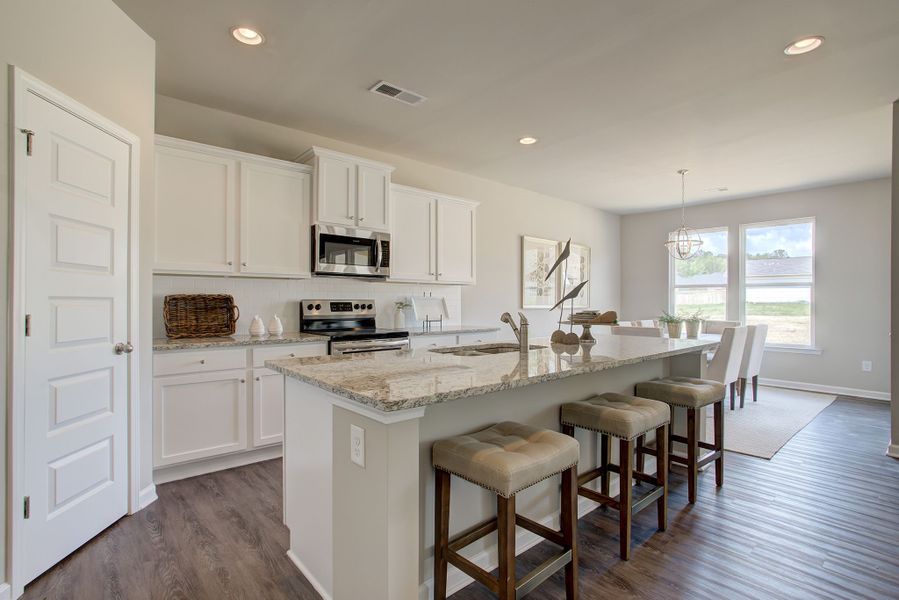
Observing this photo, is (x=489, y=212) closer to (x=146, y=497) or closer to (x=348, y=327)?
(x=348, y=327)

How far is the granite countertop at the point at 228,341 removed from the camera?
278 cm

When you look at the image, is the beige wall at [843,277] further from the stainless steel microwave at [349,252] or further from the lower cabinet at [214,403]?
the lower cabinet at [214,403]

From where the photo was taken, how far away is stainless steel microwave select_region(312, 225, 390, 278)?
366 centimetres

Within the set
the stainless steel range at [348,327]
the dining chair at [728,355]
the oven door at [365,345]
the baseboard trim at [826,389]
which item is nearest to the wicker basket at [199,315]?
the stainless steel range at [348,327]

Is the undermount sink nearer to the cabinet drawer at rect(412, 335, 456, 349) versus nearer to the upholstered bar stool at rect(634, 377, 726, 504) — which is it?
the upholstered bar stool at rect(634, 377, 726, 504)

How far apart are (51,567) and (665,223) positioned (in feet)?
25.3

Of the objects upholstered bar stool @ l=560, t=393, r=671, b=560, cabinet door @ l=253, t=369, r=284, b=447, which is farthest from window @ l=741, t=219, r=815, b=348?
cabinet door @ l=253, t=369, r=284, b=447

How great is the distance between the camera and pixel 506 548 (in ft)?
4.83

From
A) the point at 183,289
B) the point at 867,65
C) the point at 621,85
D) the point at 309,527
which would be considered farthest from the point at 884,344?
the point at 183,289

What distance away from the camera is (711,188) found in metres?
5.80

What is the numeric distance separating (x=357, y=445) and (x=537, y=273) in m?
4.99

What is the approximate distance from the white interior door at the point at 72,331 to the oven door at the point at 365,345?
1357mm

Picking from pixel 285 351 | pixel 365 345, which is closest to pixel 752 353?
pixel 365 345

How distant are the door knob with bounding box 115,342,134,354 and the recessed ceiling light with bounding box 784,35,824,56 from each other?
4008mm
